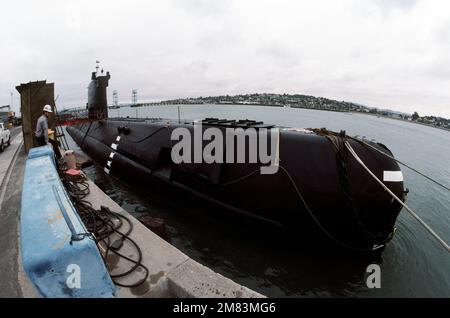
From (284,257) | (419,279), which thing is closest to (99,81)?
(284,257)

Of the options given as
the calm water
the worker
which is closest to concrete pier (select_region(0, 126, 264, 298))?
the calm water

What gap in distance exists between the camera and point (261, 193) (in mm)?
7262

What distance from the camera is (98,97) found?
19516 millimetres

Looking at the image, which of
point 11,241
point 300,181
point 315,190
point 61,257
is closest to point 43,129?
point 11,241

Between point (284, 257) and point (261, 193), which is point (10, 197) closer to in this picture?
point (261, 193)

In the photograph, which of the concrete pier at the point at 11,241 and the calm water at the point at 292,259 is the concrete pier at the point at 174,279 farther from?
the calm water at the point at 292,259

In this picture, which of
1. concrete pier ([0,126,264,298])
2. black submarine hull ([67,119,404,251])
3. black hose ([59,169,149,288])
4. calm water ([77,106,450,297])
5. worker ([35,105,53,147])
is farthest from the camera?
worker ([35,105,53,147])

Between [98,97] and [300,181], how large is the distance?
18.1 m

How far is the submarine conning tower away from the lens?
1919 centimetres

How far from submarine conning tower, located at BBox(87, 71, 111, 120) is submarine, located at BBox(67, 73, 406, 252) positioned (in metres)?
12.2

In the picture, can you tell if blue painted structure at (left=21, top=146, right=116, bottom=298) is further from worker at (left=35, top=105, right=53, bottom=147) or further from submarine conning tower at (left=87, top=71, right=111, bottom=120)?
submarine conning tower at (left=87, top=71, right=111, bottom=120)

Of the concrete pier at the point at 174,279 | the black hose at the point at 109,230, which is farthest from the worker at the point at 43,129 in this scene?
the concrete pier at the point at 174,279

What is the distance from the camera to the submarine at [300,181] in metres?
6.27
